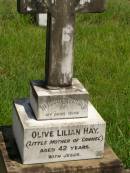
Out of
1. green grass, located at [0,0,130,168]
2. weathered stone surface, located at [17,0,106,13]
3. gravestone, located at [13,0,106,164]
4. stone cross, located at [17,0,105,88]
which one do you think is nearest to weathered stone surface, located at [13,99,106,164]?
gravestone, located at [13,0,106,164]

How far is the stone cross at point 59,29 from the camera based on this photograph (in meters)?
3.42

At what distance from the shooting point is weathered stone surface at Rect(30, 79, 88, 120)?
3525mm

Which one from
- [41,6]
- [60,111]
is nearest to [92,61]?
[60,111]

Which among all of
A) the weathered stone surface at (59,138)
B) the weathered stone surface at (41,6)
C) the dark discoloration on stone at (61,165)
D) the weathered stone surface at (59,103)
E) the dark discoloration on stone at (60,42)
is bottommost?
the dark discoloration on stone at (61,165)

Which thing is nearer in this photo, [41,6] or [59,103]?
[41,6]

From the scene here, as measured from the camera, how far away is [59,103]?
355 centimetres

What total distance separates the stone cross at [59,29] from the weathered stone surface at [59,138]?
0.91 ft

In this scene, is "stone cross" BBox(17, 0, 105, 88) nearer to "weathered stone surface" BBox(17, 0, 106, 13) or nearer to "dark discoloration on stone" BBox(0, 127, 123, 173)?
"weathered stone surface" BBox(17, 0, 106, 13)

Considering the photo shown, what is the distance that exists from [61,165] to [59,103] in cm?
41

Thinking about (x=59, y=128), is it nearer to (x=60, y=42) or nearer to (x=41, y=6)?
(x=60, y=42)

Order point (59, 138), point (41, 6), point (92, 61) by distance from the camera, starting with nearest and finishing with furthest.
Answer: point (41, 6) < point (59, 138) < point (92, 61)

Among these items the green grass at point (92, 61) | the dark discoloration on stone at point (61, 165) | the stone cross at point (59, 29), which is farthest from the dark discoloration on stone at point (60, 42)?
the green grass at point (92, 61)

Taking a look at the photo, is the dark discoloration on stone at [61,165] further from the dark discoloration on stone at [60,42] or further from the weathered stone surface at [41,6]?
the weathered stone surface at [41,6]

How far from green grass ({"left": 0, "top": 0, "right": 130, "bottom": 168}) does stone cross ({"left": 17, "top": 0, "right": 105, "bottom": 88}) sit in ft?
3.81
